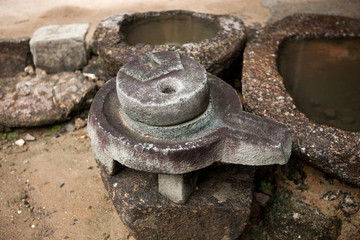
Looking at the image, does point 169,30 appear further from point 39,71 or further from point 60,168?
point 60,168

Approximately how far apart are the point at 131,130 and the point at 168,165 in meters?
0.41

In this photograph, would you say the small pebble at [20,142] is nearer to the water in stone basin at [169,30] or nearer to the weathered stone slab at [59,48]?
the weathered stone slab at [59,48]

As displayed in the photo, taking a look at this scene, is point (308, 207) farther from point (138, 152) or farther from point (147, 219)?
point (138, 152)

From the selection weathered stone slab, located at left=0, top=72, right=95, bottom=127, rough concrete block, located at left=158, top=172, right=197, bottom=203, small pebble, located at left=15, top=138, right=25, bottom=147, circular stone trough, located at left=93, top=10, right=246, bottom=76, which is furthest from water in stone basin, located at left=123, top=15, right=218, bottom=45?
rough concrete block, located at left=158, top=172, right=197, bottom=203

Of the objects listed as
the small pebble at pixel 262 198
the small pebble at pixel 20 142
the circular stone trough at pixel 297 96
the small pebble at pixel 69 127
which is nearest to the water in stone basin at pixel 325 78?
the circular stone trough at pixel 297 96

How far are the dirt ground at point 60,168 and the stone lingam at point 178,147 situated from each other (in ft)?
1.82

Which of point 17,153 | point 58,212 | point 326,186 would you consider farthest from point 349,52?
point 17,153

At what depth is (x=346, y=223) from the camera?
290 centimetres

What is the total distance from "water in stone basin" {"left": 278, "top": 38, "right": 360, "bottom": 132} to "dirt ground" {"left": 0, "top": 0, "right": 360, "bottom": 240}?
685 mm

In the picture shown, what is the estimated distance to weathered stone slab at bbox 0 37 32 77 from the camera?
4.48m

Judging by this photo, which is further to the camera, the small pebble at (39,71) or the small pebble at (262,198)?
the small pebble at (39,71)

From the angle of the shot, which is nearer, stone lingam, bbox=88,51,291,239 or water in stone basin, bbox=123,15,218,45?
stone lingam, bbox=88,51,291,239

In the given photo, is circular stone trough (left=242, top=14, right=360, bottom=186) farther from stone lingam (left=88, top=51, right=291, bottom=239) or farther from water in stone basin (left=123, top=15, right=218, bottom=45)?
water in stone basin (left=123, top=15, right=218, bottom=45)

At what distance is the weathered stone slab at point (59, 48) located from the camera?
4.41m
